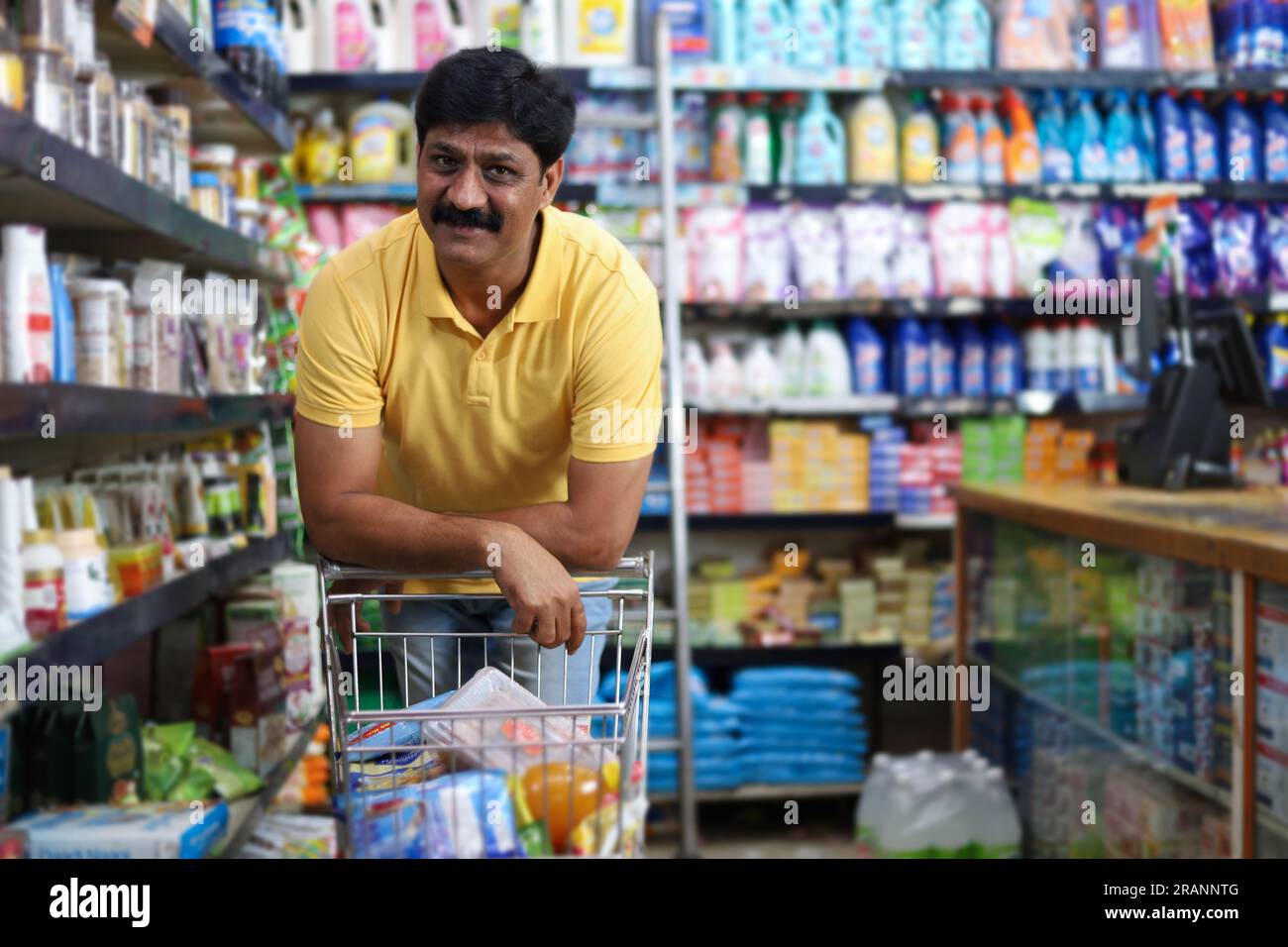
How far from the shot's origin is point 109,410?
2.41 m

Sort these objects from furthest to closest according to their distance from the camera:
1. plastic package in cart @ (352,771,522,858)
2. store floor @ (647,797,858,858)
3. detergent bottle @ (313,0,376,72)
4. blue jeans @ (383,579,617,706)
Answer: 1. detergent bottle @ (313,0,376,72)
2. store floor @ (647,797,858,858)
3. blue jeans @ (383,579,617,706)
4. plastic package in cart @ (352,771,522,858)

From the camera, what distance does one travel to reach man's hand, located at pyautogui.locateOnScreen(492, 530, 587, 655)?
58.9 inches

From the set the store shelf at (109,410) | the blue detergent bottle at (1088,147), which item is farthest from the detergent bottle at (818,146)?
the store shelf at (109,410)

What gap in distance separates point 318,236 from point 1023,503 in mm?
2514

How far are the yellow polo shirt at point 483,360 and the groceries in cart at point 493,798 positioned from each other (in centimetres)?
54

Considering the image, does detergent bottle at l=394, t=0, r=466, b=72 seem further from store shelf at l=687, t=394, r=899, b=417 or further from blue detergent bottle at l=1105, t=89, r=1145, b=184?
blue detergent bottle at l=1105, t=89, r=1145, b=184

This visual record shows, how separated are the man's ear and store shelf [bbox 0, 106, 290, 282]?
767 mm

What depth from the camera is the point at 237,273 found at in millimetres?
4102

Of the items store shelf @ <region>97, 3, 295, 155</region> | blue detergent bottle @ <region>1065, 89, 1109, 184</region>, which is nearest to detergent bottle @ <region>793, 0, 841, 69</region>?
blue detergent bottle @ <region>1065, 89, 1109, 184</region>

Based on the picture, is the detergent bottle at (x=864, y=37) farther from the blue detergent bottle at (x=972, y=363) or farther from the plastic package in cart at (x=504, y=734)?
the plastic package in cart at (x=504, y=734)

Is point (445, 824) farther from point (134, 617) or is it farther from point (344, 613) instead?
point (134, 617)

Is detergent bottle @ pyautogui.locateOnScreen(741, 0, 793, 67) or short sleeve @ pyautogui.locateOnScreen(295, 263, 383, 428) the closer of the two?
short sleeve @ pyautogui.locateOnScreen(295, 263, 383, 428)
